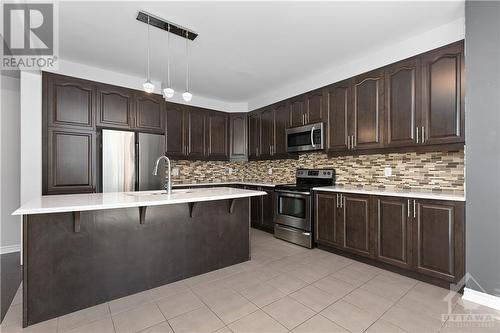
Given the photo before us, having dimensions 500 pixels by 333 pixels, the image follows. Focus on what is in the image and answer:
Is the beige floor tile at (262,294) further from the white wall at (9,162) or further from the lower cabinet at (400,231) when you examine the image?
the white wall at (9,162)

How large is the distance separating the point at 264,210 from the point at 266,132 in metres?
1.53

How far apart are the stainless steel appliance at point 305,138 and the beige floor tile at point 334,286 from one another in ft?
6.15

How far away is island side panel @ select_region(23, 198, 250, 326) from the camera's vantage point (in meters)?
1.86

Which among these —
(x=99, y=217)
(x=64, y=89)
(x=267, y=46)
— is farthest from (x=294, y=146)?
(x=64, y=89)

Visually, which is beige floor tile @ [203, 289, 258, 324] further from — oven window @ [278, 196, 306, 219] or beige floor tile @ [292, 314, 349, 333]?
oven window @ [278, 196, 306, 219]

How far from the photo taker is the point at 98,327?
5.77 feet

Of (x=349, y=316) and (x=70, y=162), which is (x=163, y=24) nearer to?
(x=70, y=162)

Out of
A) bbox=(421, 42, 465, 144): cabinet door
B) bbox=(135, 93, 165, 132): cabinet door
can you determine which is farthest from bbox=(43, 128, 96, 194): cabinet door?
bbox=(421, 42, 465, 144): cabinet door

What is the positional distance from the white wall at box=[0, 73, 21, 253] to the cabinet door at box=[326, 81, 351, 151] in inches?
182

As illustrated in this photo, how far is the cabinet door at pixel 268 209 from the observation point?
173 inches

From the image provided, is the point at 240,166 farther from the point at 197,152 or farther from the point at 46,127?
the point at 46,127

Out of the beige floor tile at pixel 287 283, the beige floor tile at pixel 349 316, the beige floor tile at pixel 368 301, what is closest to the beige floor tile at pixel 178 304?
the beige floor tile at pixel 287 283

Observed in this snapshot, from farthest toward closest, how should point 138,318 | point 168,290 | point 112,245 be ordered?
point 168,290, point 112,245, point 138,318

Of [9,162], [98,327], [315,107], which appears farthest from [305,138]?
[9,162]
